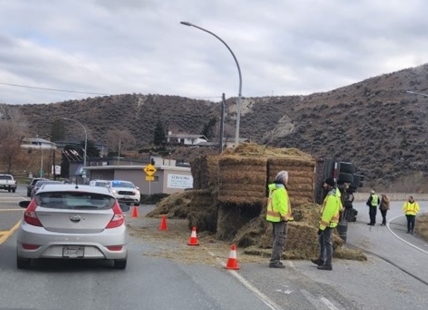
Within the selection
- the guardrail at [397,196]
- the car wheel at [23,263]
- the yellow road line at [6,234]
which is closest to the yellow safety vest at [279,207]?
the car wheel at [23,263]

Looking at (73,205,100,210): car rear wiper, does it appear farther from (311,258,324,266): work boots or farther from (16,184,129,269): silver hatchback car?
(311,258,324,266): work boots

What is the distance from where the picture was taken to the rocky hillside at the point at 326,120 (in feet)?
229

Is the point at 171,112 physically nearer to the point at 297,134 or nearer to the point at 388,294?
the point at 297,134

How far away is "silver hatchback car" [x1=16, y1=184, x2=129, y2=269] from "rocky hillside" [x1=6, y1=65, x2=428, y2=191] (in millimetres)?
56302

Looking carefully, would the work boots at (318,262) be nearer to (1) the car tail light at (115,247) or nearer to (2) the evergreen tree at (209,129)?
(1) the car tail light at (115,247)

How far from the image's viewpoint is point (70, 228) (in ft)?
33.0

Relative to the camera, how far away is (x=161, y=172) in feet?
175

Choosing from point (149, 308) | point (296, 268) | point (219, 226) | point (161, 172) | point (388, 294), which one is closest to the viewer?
point (149, 308)

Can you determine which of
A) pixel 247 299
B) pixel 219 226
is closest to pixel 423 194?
pixel 219 226

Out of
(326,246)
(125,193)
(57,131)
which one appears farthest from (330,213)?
(57,131)

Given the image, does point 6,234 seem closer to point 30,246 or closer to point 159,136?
point 30,246

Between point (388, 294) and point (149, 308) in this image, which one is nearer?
point (149, 308)

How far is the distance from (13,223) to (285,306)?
13834 millimetres

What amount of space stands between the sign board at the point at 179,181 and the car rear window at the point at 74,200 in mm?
42910
